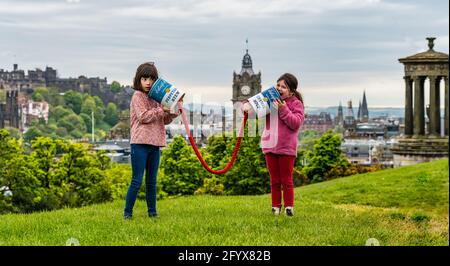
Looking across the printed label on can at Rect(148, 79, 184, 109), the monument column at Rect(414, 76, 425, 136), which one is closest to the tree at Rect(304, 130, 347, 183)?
the monument column at Rect(414, 76, 425, 136)

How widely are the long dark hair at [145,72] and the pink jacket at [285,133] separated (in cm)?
144

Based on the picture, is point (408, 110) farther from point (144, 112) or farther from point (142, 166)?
point (144, 112)

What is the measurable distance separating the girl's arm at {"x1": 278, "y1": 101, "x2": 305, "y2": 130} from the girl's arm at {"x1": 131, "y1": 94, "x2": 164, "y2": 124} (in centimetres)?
142

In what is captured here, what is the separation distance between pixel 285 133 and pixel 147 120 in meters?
1.71

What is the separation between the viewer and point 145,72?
9445 millimetres

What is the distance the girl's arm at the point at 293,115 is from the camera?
9742 millimetres

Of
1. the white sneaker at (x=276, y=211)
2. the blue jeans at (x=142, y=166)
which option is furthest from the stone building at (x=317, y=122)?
the blue jeans at (x=142, y=166)

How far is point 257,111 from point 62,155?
3636cm

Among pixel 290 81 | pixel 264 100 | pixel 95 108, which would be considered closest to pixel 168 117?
pixel 264 100

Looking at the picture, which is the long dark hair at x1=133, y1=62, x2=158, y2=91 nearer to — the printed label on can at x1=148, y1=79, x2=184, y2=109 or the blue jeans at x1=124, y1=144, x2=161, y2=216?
the printed label on can at x1=148, y1=79, x2=184, y2=109

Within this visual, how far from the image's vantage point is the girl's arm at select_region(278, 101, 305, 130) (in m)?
9.74

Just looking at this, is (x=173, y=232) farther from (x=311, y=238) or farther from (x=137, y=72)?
(x=137, y=72)

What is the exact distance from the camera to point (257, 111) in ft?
30.8

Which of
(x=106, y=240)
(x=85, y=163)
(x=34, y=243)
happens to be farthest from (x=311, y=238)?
(x=85, y=163)
